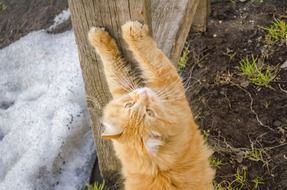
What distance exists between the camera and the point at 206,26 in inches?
165

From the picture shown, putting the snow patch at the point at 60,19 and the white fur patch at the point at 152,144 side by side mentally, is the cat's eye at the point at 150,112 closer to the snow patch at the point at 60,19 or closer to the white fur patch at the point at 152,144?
the white fur patch at the point at 152,144

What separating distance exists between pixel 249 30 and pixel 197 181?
5.80 feet

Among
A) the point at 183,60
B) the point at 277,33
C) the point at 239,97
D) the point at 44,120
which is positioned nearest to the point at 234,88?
the point at 239,97

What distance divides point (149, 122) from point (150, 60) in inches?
14.7

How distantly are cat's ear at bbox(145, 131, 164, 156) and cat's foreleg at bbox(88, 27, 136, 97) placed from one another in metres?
0.36

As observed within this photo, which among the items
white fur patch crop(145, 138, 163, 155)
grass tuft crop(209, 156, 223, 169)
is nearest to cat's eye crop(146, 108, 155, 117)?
white fur patch crop(145, 138, 163, 155)

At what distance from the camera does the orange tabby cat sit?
2.46 m

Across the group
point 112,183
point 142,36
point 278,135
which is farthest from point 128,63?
point 278,135

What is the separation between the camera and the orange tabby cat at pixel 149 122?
246 centimetres

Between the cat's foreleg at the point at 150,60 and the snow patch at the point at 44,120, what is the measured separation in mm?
1069

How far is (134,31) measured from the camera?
101 inches

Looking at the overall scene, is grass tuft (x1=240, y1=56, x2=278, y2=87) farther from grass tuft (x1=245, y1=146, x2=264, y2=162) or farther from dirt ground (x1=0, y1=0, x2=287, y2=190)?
grass tuft (x1=245, y1=146, x2=264, y2=162)

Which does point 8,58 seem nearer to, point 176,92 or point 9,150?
point 9,150

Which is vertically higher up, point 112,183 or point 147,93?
point 147,93
